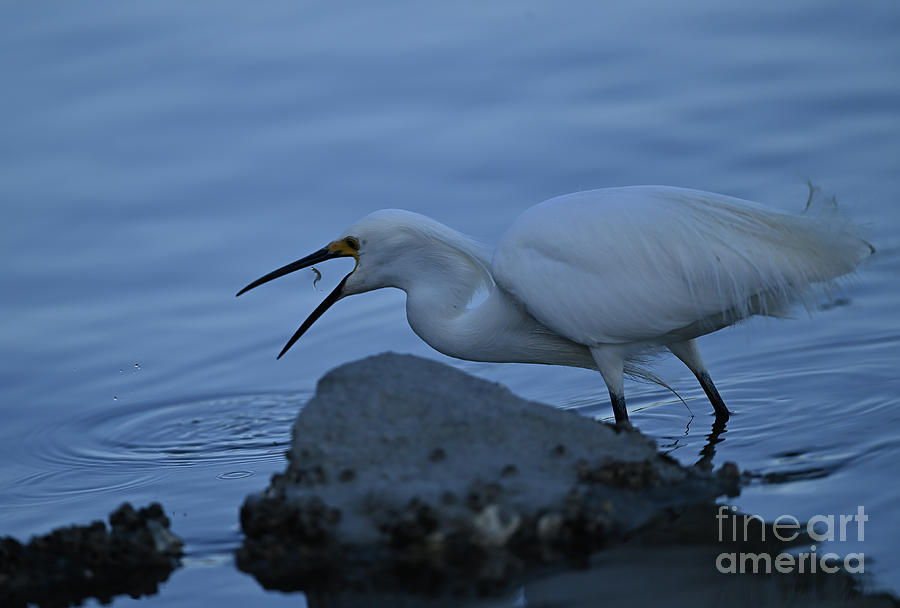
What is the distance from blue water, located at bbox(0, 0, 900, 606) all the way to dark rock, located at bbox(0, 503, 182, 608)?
194 millimetres

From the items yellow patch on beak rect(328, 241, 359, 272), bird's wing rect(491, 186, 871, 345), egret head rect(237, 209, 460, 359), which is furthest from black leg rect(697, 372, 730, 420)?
yellow patch on beak rect(328, 241, 359, 272)

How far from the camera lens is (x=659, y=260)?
6332 millimetres

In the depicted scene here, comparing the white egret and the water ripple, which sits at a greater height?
the white egret

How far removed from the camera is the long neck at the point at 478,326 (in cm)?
691

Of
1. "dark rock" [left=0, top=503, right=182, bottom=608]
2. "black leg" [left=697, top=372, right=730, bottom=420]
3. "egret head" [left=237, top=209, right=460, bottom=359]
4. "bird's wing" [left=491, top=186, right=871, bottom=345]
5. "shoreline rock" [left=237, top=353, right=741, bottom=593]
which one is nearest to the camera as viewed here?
"shoreline rock" [left=237, top=353, right=741, bottom=593]

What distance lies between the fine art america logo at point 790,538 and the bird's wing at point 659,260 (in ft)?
4.55

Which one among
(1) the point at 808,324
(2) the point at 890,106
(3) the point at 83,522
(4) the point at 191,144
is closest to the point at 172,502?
(3) the point at 83,522

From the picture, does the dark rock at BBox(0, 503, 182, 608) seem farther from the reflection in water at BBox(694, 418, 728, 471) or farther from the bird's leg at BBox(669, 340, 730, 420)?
the bird's leg at BBox(669, 340, 730, 420)

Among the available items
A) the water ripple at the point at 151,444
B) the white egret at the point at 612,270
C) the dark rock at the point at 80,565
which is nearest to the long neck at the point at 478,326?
the white egret at the point at 612,270

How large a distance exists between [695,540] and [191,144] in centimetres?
751

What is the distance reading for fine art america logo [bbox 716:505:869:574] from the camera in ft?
15.2

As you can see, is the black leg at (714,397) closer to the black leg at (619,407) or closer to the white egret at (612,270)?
the white egret at (612,270)

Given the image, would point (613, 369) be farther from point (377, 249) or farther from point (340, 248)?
point (340, 248)

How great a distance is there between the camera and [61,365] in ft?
27.8
